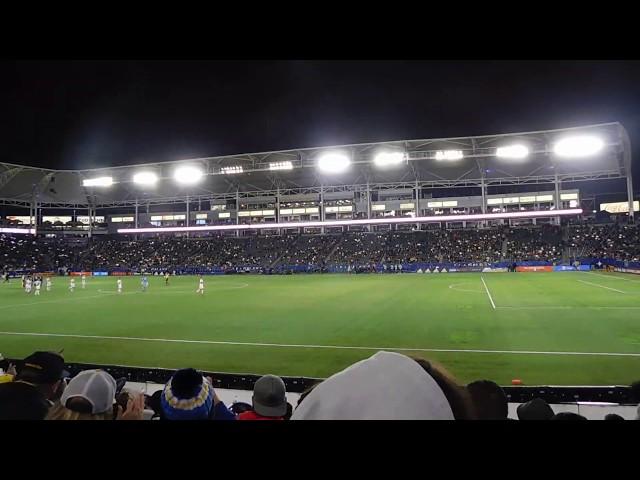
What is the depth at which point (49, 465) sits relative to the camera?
4.76 feet

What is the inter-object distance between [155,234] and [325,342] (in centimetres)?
7384

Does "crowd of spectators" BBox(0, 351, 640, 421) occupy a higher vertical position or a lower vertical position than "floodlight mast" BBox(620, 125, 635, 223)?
lower

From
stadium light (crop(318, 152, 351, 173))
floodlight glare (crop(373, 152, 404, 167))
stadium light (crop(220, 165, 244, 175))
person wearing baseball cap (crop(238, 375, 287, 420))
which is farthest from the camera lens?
stadium light (crop(220, 165, 244, 175))

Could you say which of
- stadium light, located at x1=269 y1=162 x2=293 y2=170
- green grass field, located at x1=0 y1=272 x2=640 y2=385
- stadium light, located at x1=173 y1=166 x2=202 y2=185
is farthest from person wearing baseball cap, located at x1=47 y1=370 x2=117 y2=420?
stadium light, located at x1=173 y1=166 x2=202 y2=185

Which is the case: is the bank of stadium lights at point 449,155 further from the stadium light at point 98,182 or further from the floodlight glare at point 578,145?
the stadium light at point 98,182

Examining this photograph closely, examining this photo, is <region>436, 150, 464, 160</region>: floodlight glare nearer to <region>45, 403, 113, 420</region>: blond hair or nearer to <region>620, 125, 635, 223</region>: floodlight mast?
<region>620, 125, 635, 223</region>: floodlight mast

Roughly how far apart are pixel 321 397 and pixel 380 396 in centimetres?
21

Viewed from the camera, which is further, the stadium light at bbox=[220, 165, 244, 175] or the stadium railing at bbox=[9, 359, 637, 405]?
the stadium light at bbox=[220, 165, 244, 175]

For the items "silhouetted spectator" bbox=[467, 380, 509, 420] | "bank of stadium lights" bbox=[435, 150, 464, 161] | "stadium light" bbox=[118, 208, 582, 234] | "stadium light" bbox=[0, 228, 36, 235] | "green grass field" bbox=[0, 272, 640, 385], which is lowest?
"green grass field" bbox=[0, 272, 640, 385]

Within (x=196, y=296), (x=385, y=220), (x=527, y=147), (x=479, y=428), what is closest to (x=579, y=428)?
(x=479, y=428)

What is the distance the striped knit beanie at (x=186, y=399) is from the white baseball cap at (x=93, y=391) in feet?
1.20

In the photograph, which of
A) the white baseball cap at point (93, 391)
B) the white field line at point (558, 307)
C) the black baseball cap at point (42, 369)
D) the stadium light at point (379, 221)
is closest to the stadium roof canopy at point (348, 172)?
the stadium light at point (379, 221)

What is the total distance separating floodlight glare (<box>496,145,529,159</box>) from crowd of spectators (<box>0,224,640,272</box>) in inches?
540

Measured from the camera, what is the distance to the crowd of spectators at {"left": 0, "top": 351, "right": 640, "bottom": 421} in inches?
56.5
